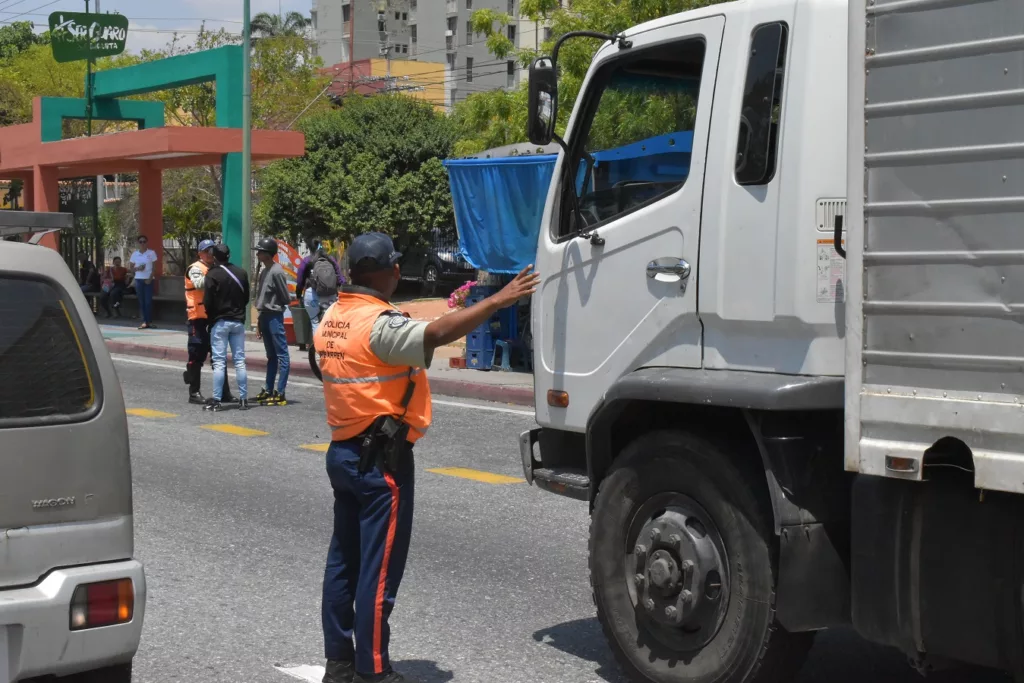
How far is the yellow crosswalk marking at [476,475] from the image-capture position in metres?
9.66

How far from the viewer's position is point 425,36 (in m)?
89.6

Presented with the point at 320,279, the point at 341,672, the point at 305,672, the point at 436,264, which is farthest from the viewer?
the point at 436,264

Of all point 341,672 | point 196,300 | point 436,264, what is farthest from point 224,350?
point 436,264

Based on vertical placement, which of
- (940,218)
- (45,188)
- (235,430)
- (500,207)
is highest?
(45,188)

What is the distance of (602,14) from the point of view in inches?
790

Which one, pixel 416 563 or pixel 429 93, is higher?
pixel 429 93

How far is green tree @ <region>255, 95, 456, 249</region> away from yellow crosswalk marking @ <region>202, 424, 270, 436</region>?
25.2 meters

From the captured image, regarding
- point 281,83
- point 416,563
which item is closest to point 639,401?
point 416,563

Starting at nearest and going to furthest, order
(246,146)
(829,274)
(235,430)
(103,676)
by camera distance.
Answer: (103,676) < (829,274) < (235,430) < (246,146)

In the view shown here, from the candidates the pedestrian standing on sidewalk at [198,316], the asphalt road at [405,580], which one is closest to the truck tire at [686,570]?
the asphalt road at [405,580]

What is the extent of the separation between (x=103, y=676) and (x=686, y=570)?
6.48 feet

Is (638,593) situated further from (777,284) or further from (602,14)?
(602,14)

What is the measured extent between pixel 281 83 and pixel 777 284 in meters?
44.5

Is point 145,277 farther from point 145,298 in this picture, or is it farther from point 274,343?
point 274,343
